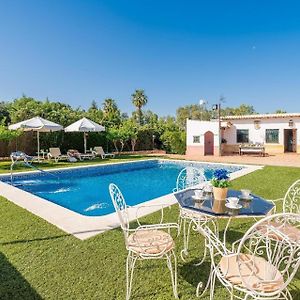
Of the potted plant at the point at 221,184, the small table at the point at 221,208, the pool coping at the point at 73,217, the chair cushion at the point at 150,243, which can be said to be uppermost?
the potted plant at the point at 221,184

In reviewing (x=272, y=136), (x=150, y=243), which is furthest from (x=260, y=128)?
(x=150, y=243)

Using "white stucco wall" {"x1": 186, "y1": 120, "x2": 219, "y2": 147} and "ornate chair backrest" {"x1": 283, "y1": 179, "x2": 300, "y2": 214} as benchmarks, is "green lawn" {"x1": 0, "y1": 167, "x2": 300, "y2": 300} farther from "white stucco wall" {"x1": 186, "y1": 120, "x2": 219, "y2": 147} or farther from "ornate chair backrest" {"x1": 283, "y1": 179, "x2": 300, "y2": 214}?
"white stucco wall" {"x1": 186, "y1": 120, "x2": 219, "y2": 147}

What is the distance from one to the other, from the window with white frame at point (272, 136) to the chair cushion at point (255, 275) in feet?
75.8

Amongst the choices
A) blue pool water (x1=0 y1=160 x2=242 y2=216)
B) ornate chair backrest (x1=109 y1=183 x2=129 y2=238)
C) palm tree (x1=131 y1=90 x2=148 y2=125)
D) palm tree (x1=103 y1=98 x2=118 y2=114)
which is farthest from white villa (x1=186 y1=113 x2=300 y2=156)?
palm tree (x1=103 y1=98 x2=118 y2=114)

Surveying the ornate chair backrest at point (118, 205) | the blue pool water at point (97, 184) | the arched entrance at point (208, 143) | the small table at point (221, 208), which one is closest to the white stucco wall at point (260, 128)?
the arched entrance at point (208, 143)

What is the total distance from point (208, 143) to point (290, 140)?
26.5 ft

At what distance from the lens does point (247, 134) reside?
24.5m

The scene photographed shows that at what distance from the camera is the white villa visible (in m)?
22.7

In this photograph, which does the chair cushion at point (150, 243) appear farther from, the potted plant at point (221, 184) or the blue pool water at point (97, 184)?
the blue pool water at point (97, 184)

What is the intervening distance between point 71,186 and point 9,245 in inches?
291

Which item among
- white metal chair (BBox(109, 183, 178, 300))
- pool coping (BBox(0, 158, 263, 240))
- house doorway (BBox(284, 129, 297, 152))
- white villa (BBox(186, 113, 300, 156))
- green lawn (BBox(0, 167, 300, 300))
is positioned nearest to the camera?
white metal chair (BBox(109, 183, 178, 300))

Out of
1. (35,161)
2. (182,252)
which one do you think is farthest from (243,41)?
(182,252)

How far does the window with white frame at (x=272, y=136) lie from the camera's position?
914 inches

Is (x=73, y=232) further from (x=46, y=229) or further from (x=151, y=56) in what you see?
(x=151, y=56)
